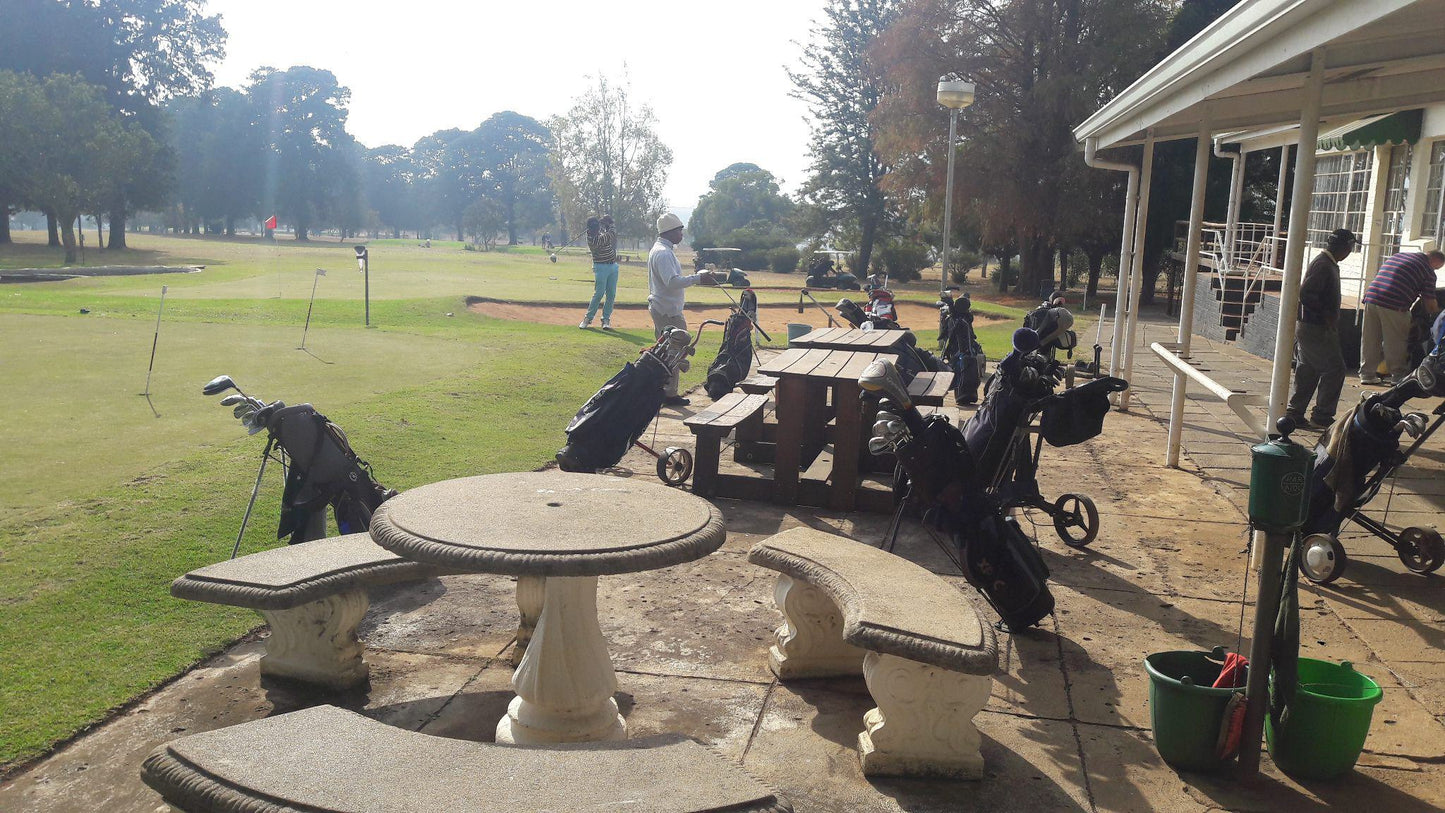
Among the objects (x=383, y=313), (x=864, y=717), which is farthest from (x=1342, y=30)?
(x=383, y=313)

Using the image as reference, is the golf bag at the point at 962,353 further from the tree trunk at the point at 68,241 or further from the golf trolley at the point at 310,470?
the tree trunk at the point at 68,241

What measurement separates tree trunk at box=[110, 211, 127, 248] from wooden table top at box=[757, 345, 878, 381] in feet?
156

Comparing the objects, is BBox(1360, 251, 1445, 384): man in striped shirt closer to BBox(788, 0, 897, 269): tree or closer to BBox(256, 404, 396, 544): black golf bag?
BBox(256, 404, 396, 544): black golf bag

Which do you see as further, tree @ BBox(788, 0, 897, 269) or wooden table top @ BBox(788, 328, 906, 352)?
tree @ BBox(788, 0, 897, 269)

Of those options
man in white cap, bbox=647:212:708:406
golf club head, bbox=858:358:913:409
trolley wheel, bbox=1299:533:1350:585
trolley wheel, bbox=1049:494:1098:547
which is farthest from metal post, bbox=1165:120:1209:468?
man in white cap, bbox=647:212:708:406

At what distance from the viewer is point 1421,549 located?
19.0 ft

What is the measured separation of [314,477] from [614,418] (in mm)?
2611

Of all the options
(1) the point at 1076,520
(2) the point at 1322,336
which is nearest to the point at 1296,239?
(1) the point at 1076,520

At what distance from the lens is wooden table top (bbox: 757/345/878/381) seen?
708 cm

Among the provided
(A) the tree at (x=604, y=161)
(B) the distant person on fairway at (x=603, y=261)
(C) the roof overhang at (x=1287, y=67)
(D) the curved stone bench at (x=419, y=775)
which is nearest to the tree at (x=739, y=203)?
(A) the tree at (x=604, y=161)

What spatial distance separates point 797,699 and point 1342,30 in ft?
11.4

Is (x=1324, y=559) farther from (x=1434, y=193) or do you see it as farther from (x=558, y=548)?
(x=1434, y=193)

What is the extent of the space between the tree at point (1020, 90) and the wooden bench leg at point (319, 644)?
1099 inches

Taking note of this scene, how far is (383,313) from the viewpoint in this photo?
18.3 m
